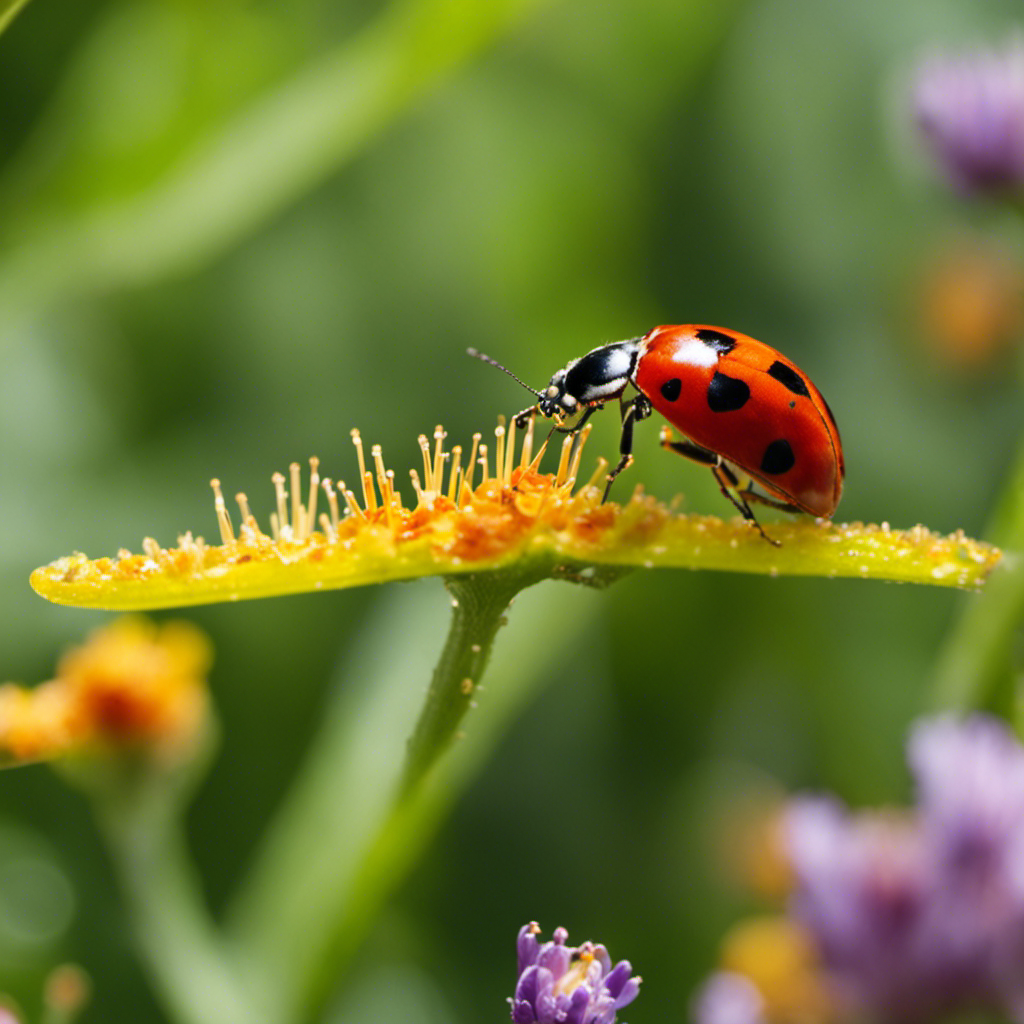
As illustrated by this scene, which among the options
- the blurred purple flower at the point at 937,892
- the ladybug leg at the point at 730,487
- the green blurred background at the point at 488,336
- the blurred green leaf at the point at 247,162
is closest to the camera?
the ladybug leg at the point at 730,487

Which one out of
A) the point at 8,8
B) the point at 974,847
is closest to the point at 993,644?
the point at 974,847

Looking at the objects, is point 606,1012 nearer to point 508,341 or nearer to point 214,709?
point 214,709

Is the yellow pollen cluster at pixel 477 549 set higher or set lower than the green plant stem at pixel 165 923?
higher

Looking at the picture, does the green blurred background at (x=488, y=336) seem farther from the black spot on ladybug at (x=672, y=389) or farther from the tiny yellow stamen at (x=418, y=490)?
the tiny yellow stamen at (x=418, y=490)

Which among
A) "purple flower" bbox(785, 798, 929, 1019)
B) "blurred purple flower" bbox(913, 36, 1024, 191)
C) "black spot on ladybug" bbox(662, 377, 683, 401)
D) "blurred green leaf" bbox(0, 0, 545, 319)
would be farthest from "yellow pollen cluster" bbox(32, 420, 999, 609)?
"blurred purple flower" bbox(913, 36, 1024, 191)

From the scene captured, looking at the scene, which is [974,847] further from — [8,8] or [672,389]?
[8,8]

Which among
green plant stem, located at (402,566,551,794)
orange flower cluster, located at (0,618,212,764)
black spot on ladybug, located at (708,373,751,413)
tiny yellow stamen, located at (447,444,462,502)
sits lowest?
orange flower cluster, located at (0,618,212,764)

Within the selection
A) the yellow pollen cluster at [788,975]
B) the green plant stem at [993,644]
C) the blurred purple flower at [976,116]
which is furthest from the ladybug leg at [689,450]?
the blurred purple flower at [976,116]

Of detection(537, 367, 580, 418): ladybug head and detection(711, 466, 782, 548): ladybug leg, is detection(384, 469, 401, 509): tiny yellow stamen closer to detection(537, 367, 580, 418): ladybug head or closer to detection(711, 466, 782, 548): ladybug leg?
detection(711, 466, 782, 548): ladybug leg
